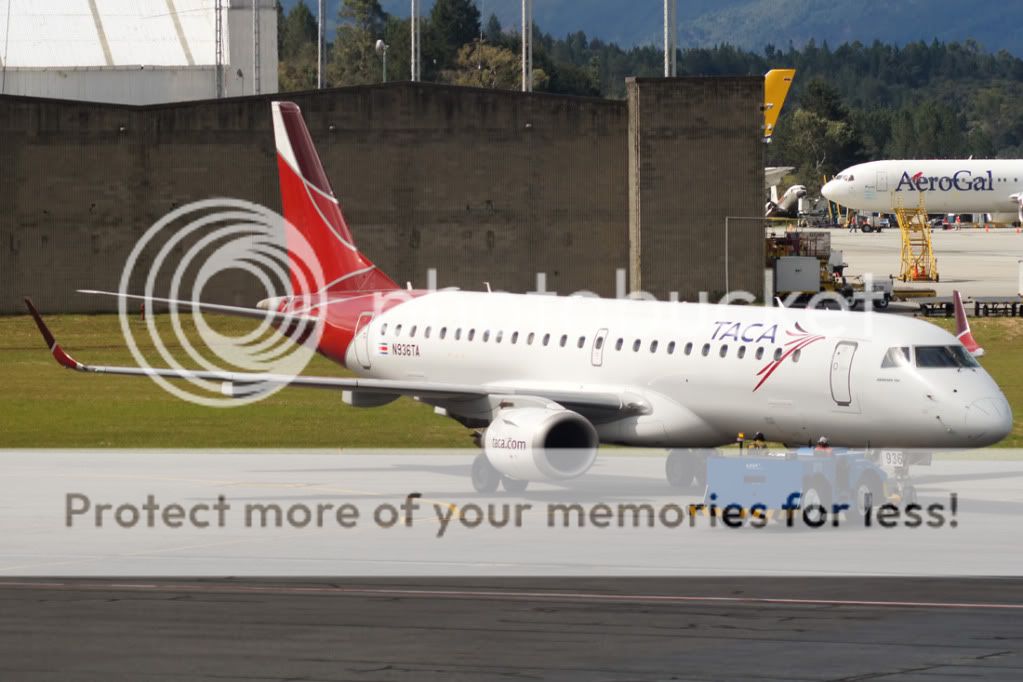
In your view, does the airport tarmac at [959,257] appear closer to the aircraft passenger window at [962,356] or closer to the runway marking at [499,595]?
the aircraft passenger window at [962,356]

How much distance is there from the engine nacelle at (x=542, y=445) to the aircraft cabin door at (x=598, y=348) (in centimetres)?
241

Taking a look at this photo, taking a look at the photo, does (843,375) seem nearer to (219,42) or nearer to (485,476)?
(485,476)

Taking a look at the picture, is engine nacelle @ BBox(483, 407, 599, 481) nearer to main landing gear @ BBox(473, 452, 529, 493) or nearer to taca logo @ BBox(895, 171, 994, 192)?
main landing gear @ BBox(473, 452, 529, 493)

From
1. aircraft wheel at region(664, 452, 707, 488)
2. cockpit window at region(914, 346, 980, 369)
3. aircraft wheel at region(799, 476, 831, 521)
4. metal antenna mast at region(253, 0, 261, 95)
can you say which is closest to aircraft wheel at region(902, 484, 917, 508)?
aircraft wheel at region(799, 476, 831, 521)

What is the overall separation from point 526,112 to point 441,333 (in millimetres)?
52874

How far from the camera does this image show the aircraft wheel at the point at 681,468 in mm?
38469

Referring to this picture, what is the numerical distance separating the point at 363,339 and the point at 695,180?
50854 mm

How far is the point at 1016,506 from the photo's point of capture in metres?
35.7

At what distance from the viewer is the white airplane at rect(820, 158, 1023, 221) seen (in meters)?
155

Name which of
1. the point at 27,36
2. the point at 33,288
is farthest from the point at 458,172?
the point at 27,36

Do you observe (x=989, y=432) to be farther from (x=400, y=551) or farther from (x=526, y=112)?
(x=526, y=112)

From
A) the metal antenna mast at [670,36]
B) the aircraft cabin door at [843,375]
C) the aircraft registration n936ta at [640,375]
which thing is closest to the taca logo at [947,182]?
the metal antenna mast at [670,36]

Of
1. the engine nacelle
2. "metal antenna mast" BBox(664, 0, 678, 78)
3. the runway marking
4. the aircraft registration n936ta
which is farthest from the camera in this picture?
"metal antenna mast" BBox(664, 0, 678, 78)

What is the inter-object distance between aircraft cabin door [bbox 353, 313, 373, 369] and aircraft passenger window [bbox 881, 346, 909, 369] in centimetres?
1392
